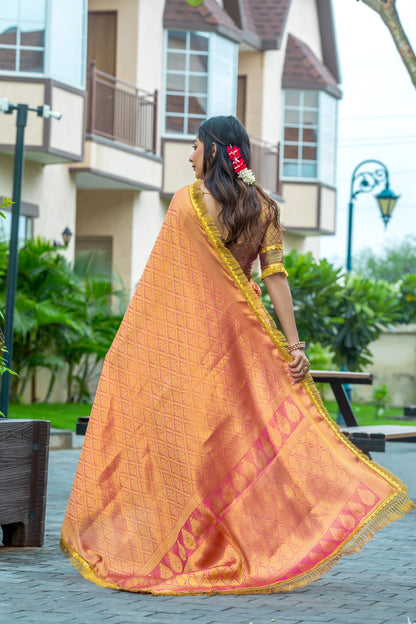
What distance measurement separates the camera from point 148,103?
22.1m

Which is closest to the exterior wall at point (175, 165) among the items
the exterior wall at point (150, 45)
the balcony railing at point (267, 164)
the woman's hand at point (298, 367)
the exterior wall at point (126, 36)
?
the exterior wall at point (150, 45)

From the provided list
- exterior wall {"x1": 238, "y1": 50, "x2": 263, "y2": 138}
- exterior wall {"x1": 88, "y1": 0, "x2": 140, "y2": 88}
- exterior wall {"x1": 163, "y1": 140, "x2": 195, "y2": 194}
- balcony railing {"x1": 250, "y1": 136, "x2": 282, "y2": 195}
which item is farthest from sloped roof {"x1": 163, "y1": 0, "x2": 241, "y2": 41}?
balcony railing {"x1": 250, "y1": 136, "x2": 282, "y2": 195}

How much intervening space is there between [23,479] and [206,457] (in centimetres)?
128

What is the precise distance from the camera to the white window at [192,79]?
2367 centimetres

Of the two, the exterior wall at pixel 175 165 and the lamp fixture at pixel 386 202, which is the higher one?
the exterior wall at pixel 175 165

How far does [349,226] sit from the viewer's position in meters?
24.7

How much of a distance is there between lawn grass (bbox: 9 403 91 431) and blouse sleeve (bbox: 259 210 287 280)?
8496 mm

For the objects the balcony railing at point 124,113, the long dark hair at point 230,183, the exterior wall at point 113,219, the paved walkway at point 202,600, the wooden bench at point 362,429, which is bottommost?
the paved walkway at point 202,600

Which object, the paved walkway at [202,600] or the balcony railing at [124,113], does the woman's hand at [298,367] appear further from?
the balcony railing at [124,113]

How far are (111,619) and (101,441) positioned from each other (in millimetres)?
1145

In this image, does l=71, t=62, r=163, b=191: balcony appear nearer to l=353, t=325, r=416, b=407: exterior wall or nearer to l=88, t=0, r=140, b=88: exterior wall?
l=88, t=0, r=140, b=88: exterior wall

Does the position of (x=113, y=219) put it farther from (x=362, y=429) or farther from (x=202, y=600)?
(x=202, y=600)

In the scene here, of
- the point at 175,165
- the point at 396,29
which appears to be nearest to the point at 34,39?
the point at 175,165

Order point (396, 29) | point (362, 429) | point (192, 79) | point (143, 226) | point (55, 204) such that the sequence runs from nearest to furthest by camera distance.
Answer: point (396, 29) < point (362, 429) < point (55, 204) < point (143, 226) < point (192, 79)
